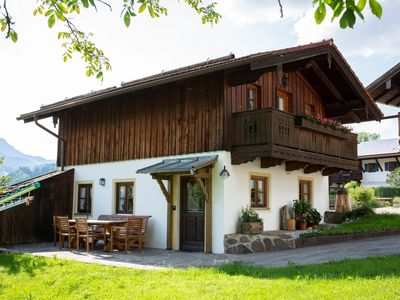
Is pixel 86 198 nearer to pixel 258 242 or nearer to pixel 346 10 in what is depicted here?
pixel 258 242

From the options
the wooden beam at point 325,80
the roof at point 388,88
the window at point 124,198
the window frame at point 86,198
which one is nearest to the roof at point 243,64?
the roof at point 388,88

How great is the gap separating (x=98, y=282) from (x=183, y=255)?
4.11 metres

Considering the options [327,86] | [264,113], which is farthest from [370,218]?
[264,113]

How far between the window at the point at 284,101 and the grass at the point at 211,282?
7.07 meters

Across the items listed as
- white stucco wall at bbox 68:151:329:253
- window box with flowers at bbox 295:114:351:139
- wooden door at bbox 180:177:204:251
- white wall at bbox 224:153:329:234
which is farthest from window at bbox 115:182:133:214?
window box with flowers at bbox 295:114:351:139

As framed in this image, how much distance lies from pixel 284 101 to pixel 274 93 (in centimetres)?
95

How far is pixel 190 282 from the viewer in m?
7.98

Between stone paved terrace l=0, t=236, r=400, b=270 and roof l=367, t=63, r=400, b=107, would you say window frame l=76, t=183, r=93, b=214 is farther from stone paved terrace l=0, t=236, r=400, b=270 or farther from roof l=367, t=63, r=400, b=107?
roof l=367, t=63, r=400, b=107

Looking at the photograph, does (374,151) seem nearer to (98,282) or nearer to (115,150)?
(115,150)

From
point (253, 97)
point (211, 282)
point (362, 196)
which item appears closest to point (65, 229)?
point (253, 97)

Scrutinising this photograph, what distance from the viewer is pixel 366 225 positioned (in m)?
16.6

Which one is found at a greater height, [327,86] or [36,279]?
[327,86]

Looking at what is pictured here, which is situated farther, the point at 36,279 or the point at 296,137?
the point at 296,137

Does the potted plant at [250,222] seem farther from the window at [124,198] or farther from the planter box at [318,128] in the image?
the window at [124,198]
